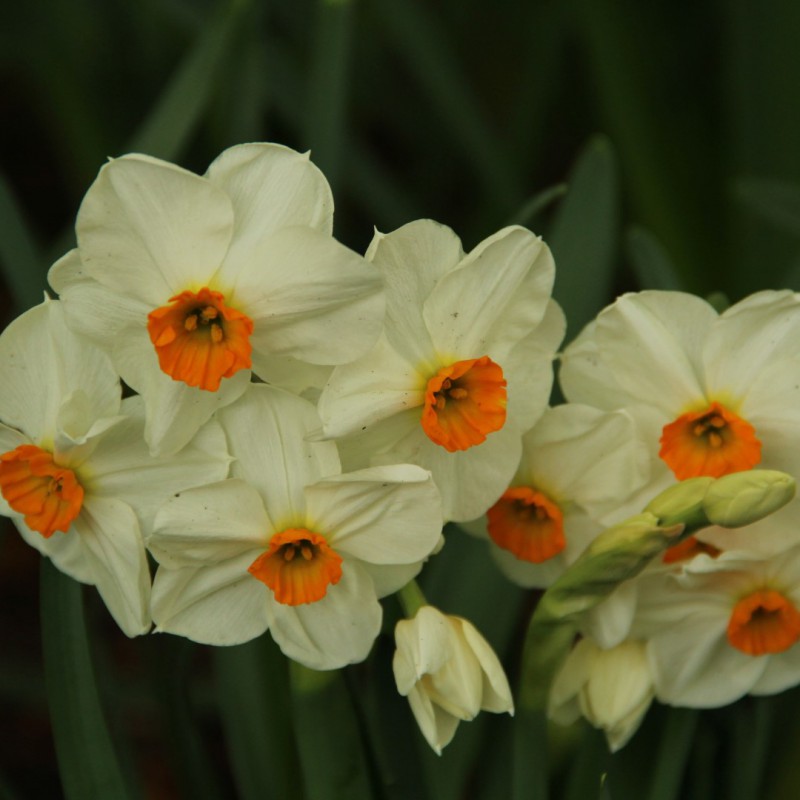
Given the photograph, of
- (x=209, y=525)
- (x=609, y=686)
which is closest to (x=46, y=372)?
(x=209, y=525)

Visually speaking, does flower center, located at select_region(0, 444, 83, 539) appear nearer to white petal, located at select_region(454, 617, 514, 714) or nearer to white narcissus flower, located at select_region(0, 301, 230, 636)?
white narcissus flower, located at select_region(0, 301, 230, 636)

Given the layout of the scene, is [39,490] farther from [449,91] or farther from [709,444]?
[449,91]

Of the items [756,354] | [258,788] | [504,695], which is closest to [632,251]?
[756,354]

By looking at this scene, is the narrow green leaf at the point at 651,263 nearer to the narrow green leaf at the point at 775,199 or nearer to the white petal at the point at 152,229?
the narrow green leaf at the point at 775,199

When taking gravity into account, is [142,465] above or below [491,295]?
below

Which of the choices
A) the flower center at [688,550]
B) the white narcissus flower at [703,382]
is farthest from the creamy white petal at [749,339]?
the flower center at [688,550]

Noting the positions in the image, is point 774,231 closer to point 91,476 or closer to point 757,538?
point 757,538
